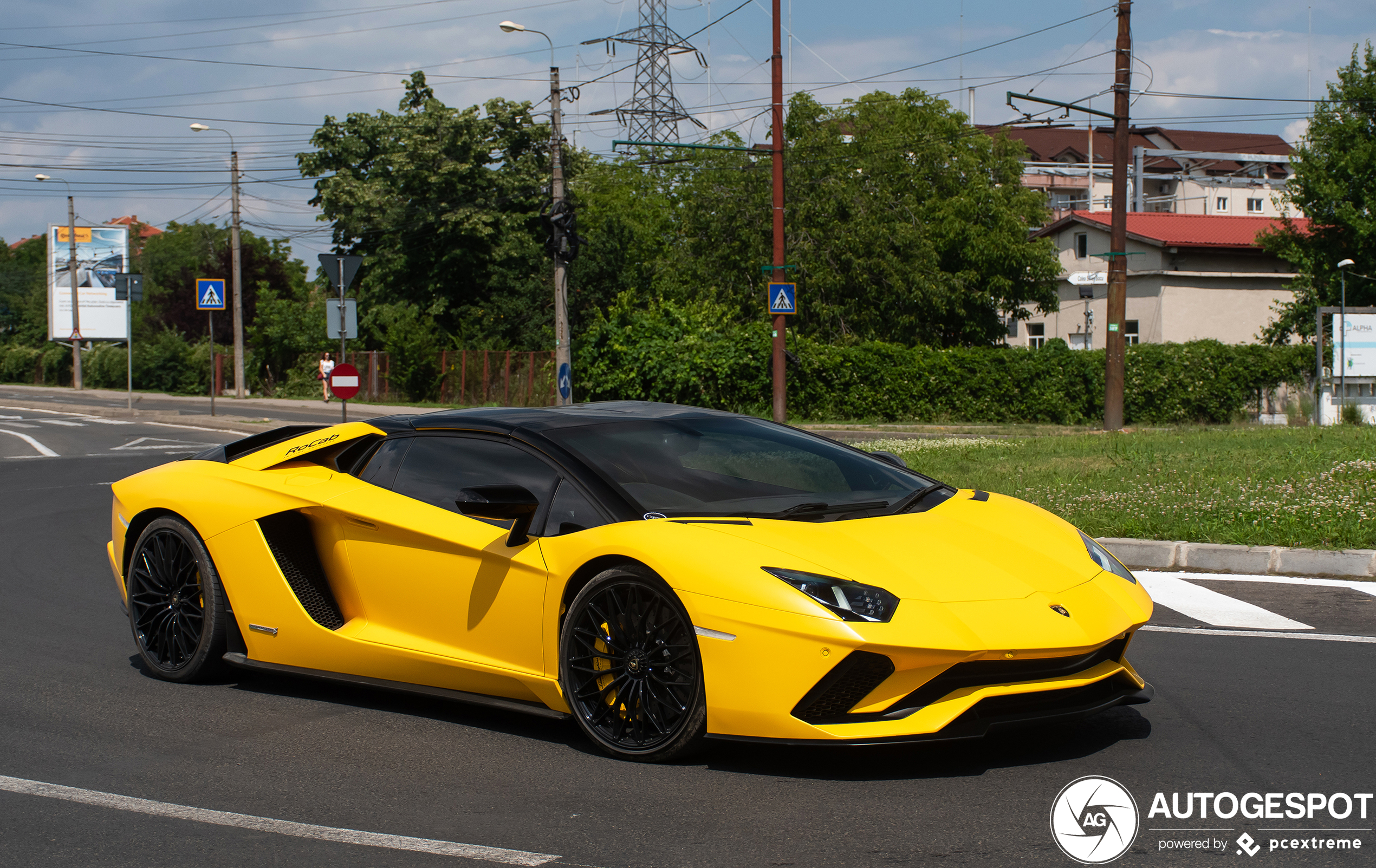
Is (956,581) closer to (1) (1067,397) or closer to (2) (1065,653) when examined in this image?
(2) (1065,653)

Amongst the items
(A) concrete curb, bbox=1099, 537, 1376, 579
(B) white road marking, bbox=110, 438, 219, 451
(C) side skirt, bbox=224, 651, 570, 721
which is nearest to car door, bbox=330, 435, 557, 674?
(C) side skirt, bbox=224, 651, 570, 721

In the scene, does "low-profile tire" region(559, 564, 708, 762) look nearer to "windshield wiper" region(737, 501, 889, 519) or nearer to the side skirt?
the side skirt

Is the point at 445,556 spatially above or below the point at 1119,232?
below

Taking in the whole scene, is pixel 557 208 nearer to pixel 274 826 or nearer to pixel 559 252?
pixel 559 252

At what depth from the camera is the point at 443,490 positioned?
5.01 metres

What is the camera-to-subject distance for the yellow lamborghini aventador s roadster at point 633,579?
390 centimetres

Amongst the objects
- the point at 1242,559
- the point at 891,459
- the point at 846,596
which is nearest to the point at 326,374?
the point at 1242,559

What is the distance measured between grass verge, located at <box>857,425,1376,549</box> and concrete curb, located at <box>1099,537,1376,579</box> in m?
0.20

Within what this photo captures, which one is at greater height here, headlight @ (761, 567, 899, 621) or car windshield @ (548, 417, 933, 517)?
car windshield @ (548, 417, 933, 517)

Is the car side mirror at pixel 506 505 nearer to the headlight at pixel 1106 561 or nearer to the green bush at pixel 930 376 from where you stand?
the headlight at pixel 1106 561

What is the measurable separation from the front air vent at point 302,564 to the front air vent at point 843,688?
2.18m

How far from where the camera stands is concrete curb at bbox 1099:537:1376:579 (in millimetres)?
8062

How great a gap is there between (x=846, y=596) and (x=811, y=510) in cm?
68

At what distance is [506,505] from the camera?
14.7 feet
